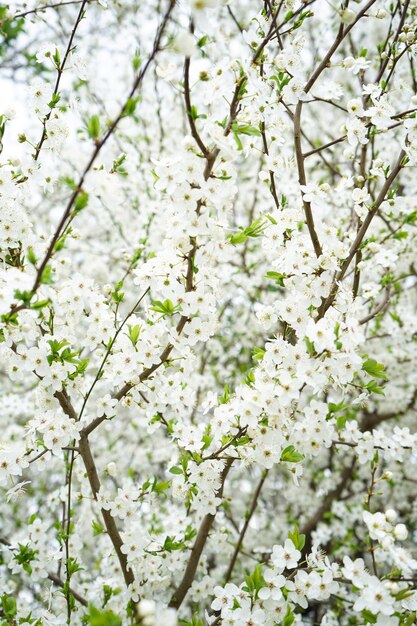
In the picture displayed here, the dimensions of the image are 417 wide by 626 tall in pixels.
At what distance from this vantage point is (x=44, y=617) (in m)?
2.38

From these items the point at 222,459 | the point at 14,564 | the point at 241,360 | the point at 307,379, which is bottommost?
the point at 14,564

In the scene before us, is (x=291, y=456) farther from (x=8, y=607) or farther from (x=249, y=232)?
(x=8, y=607)

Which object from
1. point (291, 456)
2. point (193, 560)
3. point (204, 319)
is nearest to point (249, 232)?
point (204, 319)

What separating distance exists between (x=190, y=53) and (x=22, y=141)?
3.48ft

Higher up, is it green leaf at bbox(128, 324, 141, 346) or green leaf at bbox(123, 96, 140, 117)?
green leaf at bbox(123, 96, 140, 117)

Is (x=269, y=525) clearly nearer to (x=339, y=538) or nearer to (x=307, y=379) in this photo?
(x=339, y=538)

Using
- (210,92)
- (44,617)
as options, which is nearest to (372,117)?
(210,92)

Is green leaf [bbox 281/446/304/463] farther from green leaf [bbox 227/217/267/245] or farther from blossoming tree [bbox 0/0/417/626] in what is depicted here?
green leaf [bbox 227/217/267/245]

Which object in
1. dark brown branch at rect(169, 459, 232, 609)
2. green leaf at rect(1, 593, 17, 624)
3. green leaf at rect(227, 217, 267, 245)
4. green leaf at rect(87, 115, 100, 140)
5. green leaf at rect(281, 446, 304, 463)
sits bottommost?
green leaf at rect(1, 593, 17, 624)

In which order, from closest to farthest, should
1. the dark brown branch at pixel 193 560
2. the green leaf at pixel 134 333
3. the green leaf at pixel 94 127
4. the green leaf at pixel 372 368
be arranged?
the green leaf at pixel 94 127, the green leaf at pixel 372 368, the green leaf at pixel 134 333, the dark brown branch at pixel 193 560

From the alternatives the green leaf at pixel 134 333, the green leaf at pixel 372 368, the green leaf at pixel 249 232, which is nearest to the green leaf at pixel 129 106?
the green leaf at pixel 249 232

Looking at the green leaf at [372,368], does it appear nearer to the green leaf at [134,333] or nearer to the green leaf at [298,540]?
the green leaf at [298,540]

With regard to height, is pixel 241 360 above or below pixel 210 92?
above

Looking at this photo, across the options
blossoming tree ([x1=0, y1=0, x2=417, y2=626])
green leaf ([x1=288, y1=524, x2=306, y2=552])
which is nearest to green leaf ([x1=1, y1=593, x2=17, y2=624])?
blossoming tree ([x1=0, y1=0, x2=417, y2=626])
